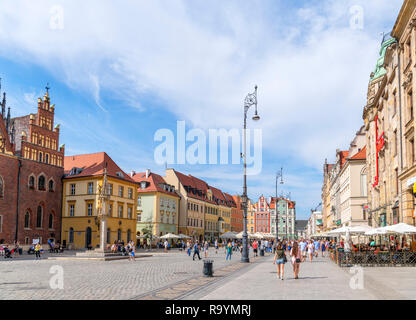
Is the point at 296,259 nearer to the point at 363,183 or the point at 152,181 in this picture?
the point at 363,183

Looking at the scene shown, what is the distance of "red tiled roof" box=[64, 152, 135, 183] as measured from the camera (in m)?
59.2

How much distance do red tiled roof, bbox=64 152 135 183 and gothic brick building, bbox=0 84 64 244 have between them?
3.95m

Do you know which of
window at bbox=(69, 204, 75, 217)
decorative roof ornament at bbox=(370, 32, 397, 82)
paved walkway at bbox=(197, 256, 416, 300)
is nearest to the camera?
paved walkway at bbox=(197, 256, 416, 300)

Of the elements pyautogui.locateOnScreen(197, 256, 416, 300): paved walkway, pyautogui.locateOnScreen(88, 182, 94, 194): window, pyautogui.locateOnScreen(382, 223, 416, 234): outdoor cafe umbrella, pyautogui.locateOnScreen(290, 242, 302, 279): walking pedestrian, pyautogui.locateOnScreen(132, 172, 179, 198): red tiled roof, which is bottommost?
pyautogui.locateOnScreen(197, 256, 416, 300): paved walkway

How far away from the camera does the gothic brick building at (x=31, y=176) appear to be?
48656 mm

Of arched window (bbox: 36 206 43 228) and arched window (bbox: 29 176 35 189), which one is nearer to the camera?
arched window (bbox: 29 176 35 189)

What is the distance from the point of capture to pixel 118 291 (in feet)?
44.5

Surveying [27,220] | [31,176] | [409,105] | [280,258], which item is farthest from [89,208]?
[280,258]

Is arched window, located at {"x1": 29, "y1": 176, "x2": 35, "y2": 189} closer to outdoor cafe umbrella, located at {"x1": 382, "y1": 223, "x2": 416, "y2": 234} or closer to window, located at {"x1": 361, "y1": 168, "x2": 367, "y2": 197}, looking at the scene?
window, located at {"x1": 361, "y1": 168, "x2": 367, "y2": 197}

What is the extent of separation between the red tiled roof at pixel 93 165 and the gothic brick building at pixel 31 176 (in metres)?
3.95

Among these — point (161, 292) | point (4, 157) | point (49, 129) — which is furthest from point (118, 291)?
point (49, 129)

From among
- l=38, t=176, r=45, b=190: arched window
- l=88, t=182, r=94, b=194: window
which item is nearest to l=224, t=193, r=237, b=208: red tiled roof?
l=88, t=182, r=94, b=194: window

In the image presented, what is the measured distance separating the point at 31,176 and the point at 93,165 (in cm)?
1025

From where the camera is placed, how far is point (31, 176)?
52.2m
